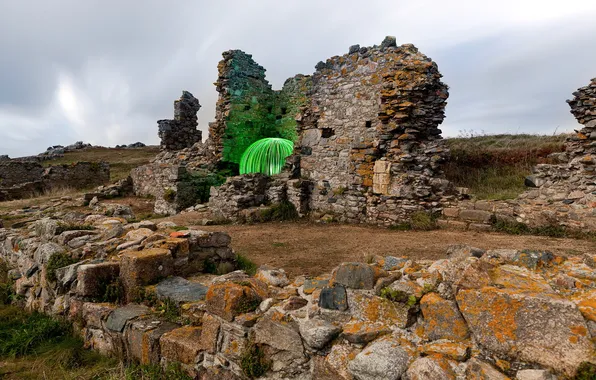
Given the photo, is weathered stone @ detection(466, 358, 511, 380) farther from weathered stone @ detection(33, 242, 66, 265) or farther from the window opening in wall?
the window opening in wall

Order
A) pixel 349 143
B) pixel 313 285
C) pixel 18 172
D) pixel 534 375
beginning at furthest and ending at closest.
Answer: pixel 18 172 → pixel 349 143 → pixel 313 285 → pixel 534 375

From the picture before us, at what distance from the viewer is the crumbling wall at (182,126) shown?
1658 centimetres

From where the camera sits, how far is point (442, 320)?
2.04 meters

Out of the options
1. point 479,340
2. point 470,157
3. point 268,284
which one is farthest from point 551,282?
point 470,157

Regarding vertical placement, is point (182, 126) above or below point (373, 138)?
above

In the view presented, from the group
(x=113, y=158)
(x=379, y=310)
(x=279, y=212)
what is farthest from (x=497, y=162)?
(x=113, y=158)

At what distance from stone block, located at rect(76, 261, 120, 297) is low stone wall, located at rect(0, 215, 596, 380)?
0.03ft

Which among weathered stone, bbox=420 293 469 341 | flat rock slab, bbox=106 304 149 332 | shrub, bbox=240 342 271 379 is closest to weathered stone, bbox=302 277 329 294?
shrub, bbox=240 342 271 379

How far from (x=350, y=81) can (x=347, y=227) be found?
14.5 feet

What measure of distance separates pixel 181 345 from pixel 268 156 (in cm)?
1033

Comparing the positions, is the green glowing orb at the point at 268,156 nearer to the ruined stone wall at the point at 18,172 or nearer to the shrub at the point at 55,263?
the shrub at the point at 55,263

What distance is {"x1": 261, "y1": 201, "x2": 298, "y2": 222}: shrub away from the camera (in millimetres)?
10102

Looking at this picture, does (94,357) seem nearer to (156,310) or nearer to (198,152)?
(156,310)

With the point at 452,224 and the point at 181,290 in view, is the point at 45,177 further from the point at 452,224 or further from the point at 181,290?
the point at 452,224
